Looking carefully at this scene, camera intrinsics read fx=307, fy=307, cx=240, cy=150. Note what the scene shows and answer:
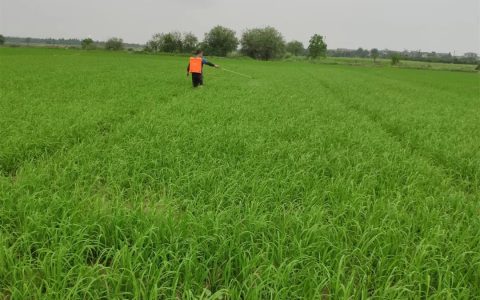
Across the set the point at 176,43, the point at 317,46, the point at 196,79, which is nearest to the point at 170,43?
the point at 176,43

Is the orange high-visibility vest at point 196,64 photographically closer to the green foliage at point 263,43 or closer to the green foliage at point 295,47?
the green foliage at point 263,43

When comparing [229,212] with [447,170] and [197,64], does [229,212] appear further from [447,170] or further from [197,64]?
[197,64]

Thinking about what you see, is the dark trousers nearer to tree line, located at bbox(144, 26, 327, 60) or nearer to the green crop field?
the green crop field

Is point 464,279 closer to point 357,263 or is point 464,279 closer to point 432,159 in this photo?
point 357,263

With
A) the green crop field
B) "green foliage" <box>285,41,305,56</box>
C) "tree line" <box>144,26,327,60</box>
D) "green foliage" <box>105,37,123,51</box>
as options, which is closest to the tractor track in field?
the green crop field

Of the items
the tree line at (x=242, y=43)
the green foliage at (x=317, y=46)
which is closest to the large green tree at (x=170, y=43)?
the tree line at (x=242, y=43)

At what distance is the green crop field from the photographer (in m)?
2.41

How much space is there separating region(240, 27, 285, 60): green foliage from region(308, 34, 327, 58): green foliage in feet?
31.0

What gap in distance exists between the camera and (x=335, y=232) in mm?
3090

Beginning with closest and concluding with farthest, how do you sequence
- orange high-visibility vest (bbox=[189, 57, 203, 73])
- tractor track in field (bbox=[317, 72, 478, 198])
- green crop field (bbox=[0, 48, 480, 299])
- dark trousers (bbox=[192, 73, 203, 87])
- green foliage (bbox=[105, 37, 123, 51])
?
1. green crop field (bbox=[0, 48, 480, 299])
2. tractor track in field (bbox=[317, 72, 478, 198])
3. orange high-visibility vest (bbox=[189, 57, 203, 73])
4. dark trousers (bbox=[192, 73, 203, 87])
5. green foliage (bbox=[105, 37, 123, 51])

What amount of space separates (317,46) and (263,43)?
17724 millimetres

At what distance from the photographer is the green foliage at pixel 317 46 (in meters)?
100

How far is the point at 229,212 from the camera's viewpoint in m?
3.33

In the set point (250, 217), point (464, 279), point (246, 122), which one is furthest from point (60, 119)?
point (464, 279)
